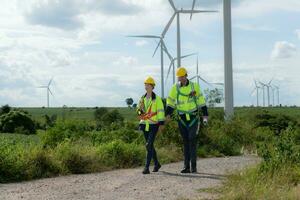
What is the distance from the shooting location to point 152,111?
Result: 500 inches

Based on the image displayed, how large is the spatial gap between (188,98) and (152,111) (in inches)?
33.1

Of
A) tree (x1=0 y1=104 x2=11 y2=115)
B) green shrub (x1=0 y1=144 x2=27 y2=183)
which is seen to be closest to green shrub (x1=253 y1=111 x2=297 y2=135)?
green shrub (x1=0 y1=144 x2=27 y2=183)

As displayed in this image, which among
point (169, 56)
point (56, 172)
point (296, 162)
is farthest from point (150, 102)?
point (169, 56)

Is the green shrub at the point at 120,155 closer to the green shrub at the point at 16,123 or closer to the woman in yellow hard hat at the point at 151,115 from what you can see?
the woman in yellow hard hat at the point at 151,115

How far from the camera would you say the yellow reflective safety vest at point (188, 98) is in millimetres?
12531

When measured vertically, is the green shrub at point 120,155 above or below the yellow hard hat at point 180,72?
below

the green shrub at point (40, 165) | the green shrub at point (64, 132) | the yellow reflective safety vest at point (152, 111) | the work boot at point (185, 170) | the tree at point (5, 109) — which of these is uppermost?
the tree at point (5, 109)

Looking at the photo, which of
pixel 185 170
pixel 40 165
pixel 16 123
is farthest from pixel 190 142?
pixel 16 123

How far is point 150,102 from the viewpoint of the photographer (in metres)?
12.8

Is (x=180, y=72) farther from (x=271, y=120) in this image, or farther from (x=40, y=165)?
(x=271, y=120)

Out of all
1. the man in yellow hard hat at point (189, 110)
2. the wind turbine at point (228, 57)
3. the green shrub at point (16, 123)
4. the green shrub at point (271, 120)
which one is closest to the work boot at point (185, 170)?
the man in yellow hard hat at point (189, 110)

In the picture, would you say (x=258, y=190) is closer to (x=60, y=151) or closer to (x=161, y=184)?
(x=161, y=184)

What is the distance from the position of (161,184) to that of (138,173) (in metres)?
1.82

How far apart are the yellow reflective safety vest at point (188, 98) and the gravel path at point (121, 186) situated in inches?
54.7
